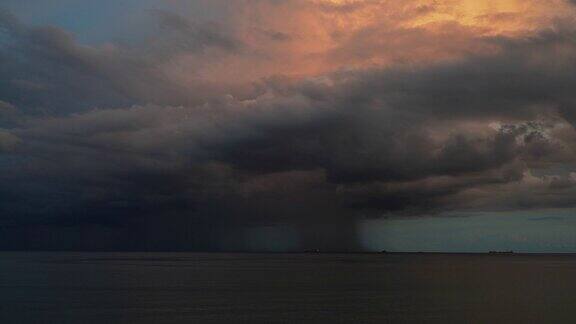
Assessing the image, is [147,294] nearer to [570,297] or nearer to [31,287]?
[31,287]

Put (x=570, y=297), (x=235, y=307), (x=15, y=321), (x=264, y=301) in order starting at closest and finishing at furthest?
(x=15, y=321)
(x=235, y=307)
(x=264, y=301)
(x=570, y=297)

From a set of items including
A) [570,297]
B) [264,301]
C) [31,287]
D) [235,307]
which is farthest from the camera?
[31,287]

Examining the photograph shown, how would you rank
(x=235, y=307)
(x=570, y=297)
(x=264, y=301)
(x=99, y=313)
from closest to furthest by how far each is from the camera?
(x=99, y=313), (x=235, y=307), (x=264, y=301), (x=570, y=297)

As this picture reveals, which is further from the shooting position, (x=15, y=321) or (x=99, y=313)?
(x=99, y=313)

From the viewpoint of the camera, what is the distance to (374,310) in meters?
72.1

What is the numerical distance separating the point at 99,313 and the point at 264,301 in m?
23.1

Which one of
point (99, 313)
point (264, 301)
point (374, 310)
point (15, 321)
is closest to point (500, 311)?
point (374, 310)

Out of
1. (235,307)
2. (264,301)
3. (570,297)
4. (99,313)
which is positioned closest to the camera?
(99,313)

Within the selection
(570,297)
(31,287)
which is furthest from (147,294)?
(570,297)

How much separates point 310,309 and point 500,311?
73.2 ft

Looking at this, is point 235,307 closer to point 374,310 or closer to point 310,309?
point 310,309

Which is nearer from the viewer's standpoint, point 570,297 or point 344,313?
point 344,313

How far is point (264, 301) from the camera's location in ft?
272

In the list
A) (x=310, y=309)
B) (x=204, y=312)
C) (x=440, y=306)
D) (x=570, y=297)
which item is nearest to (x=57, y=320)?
(x=204, y=312)
